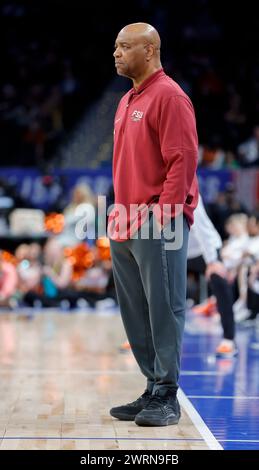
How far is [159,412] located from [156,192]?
1.06 meters

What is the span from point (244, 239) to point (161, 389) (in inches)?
259

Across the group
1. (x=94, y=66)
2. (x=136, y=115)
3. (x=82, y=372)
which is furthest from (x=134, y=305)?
(x=94, y=66)

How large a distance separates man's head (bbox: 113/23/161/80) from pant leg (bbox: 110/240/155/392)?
2.83ft

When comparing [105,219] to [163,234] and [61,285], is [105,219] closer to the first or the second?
[163,234]

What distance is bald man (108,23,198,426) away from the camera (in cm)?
443

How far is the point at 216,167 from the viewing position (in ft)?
50.9

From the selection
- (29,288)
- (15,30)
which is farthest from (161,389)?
(15,30)

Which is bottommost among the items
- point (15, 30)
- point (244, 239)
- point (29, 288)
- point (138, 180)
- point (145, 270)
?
point (29, 288)

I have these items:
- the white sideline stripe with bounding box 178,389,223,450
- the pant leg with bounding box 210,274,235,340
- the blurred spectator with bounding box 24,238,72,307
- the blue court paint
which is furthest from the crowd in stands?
the white sideline stripe with bounding box 178,389,223,450

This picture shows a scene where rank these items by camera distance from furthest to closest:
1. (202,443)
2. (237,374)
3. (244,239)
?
(244,239) < (237,374) < (202,443)

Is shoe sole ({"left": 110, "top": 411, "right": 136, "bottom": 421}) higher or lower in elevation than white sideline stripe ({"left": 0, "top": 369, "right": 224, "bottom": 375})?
higher
